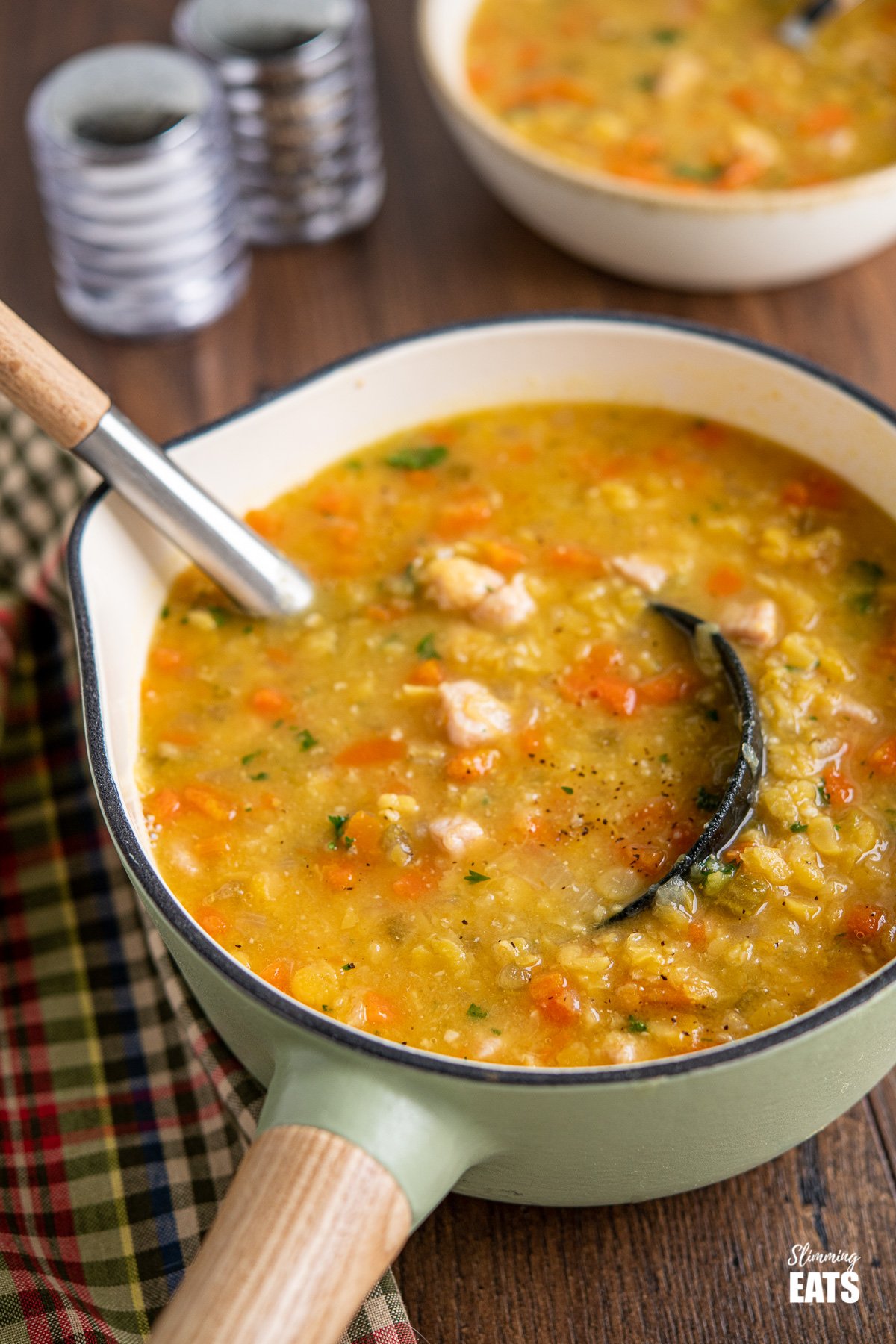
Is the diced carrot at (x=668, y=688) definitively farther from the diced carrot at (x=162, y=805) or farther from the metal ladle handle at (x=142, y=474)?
the diced carrot at (x=162, y=805)

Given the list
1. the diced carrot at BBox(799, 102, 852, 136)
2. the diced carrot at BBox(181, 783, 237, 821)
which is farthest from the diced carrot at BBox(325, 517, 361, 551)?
the diced carrot at BBox(799, 102, 852, 136)

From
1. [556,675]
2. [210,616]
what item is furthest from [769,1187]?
[210,616]

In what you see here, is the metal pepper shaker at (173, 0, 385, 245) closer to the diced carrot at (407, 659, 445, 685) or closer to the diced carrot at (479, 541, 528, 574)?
the diced carrot at (479, 541, 528, 574)

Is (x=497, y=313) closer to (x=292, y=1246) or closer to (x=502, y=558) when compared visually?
(x=502, y=558)

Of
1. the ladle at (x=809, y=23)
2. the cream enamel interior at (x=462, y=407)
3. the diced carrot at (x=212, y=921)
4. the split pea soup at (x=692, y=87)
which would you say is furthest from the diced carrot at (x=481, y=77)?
the diced carrot at (x=212, y=921)

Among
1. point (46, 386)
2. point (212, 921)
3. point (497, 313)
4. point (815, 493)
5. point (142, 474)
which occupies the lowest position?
point (497, 313)

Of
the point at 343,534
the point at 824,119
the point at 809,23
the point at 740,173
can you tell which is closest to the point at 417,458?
the point at 343,534
